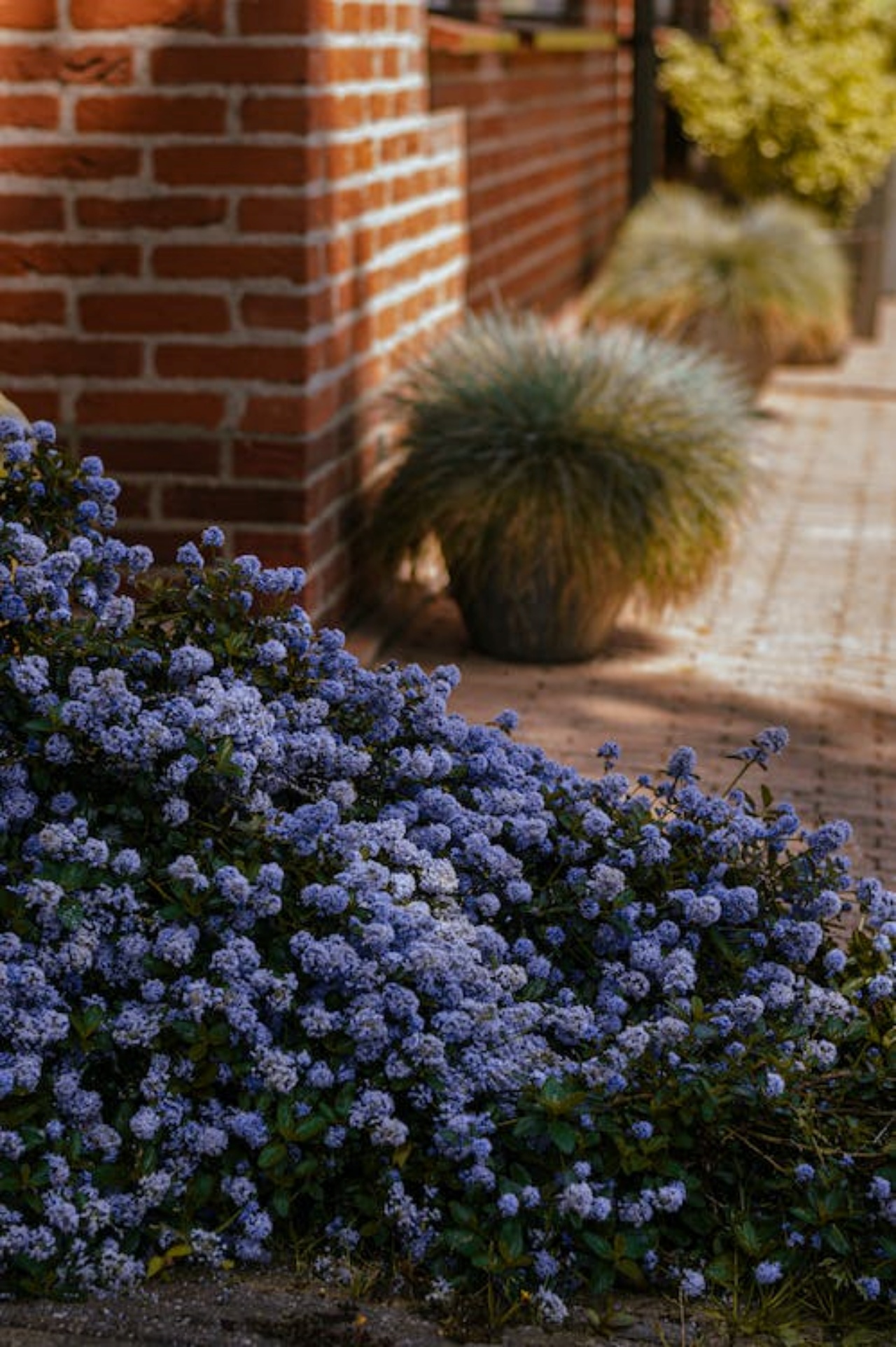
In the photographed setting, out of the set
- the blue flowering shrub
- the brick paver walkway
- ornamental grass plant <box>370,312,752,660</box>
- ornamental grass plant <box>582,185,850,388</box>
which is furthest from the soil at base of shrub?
ornamental grass plant <box>582,185,850,388</box>

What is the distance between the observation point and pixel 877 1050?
2695 millimetres

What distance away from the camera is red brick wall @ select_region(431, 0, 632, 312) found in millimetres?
7109

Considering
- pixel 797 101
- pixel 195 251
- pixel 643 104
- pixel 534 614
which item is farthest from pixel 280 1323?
pixel 797 101

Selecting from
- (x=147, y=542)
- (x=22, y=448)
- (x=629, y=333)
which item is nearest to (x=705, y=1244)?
(x=22, y=448)

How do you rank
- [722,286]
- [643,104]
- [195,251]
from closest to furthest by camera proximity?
[195,251], [722,286], [643,104]

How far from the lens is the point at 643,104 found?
419 inches

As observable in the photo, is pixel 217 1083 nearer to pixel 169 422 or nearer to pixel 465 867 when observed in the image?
pixel 465 867

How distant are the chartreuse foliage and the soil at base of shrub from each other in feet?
31.1

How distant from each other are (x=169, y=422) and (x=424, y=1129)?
2484mm

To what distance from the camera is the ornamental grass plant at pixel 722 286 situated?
928 cm

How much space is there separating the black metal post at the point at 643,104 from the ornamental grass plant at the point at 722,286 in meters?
0.99

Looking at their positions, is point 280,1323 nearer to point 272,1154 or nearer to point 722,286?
point 272,1154

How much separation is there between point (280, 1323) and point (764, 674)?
126 inches

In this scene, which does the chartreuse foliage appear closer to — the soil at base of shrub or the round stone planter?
the round stone planter
